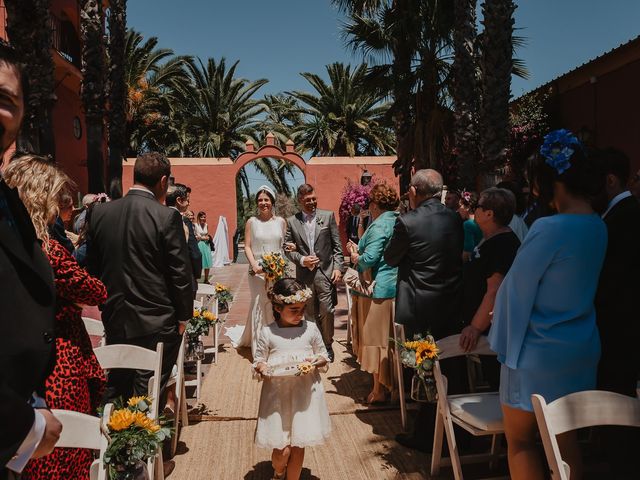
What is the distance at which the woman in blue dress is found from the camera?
8.36 ft

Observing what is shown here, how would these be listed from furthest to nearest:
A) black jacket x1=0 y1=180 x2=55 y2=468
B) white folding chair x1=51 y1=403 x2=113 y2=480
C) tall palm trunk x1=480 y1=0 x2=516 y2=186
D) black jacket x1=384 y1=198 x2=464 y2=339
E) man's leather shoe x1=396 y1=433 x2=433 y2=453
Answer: tall palm trunk x1=480 y1=0 x2=516 y2=186 < black jacket x1=384 y1=198 x2=464 y2=339 < man's leather shoe x1=396 y1=433 x2=433 y2=453 < white folding chair x1=51 y1=403 x2=113 y2=480 < black jacket x1=0 y1=180 x2=55 y2=468

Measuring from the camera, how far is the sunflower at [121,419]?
8.15ft

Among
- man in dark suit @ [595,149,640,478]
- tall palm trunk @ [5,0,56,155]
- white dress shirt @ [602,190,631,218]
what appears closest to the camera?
man in dark suit @ [595,149,640,478]

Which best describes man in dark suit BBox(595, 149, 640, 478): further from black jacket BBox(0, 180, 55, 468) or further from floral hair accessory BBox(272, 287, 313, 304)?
black jacket BBox(0, 180, 55, 468)

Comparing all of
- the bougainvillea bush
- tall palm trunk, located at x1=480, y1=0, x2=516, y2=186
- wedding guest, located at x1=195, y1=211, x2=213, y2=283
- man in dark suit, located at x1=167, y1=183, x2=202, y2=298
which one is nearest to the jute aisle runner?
man in dark suit, located at x1=167, y1=183, x2=202, y2=298

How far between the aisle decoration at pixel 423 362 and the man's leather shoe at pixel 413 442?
0.65 m

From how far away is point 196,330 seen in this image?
5680 millimetres

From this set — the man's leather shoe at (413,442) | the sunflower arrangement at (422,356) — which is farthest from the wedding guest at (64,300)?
the man's leather shoe at (413,442)

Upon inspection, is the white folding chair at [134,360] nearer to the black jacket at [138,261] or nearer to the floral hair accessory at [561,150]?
the black jacket at [138,261]

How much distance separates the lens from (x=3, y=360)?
1337 millimetres

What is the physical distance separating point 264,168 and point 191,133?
4.85 meters

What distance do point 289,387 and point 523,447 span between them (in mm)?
1471

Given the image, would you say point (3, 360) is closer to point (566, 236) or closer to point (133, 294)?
point (566, 236)

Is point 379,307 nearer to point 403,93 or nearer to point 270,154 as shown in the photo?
point 403,93
